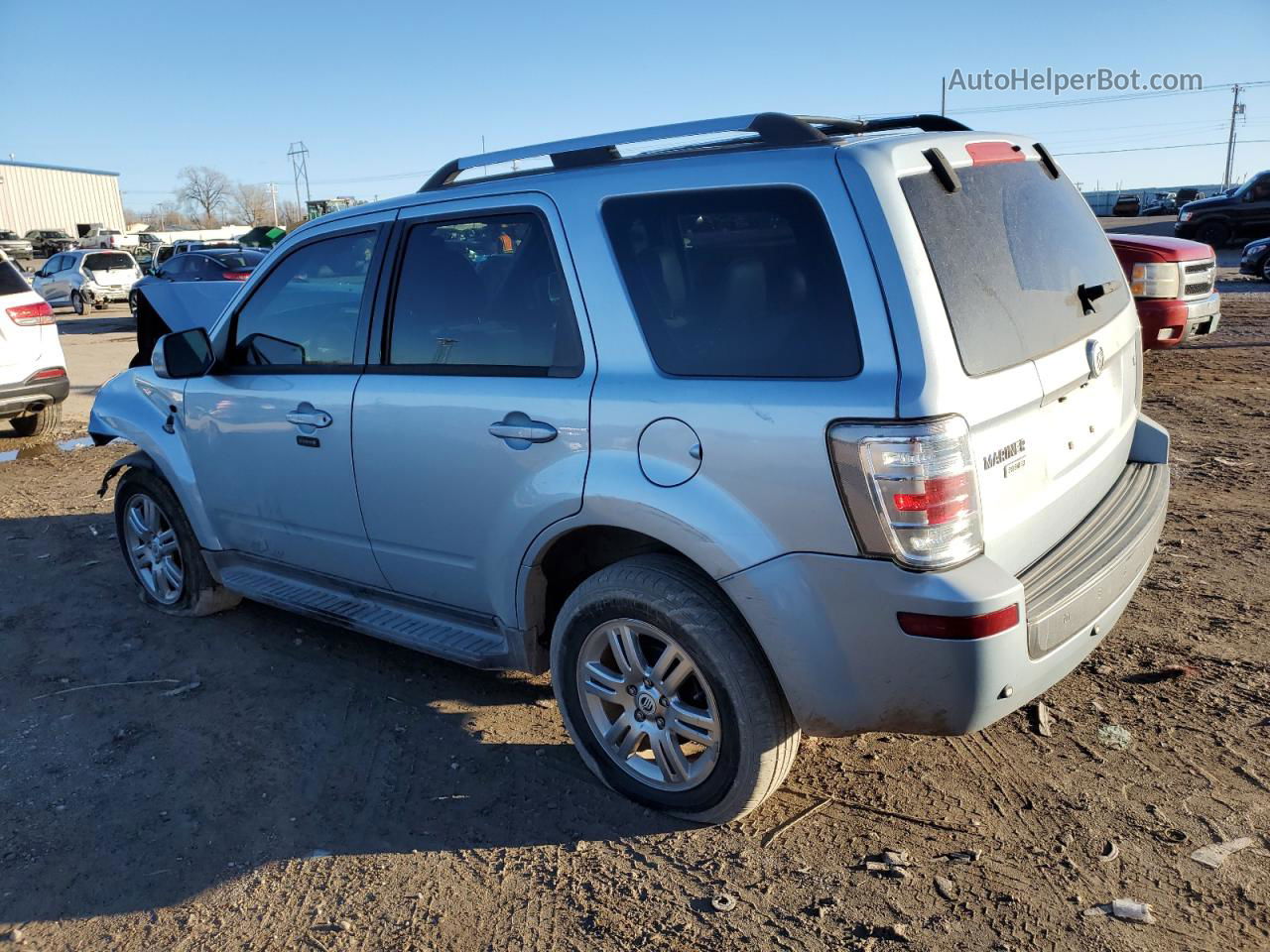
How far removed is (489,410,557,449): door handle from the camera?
3.05 meters

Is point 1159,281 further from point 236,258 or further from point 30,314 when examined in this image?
point 236,258

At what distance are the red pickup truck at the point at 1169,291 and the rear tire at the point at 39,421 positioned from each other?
10074mm

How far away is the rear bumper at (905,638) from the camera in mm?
2416

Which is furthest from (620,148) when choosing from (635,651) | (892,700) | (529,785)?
(529,785)

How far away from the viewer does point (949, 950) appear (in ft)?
8.05

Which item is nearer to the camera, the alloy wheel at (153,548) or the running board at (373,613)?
the running board at (373,613)

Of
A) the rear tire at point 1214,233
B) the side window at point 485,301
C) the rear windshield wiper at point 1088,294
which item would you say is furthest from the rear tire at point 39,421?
the rear tire at point 1214,233

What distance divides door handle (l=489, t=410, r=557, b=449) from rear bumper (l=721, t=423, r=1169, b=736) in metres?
0.77

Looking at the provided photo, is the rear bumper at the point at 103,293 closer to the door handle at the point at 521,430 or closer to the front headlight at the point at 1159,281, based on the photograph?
the front headlight at the point at 1159,281

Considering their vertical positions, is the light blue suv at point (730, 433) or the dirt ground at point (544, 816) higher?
the light blue suv at point (730, 433)

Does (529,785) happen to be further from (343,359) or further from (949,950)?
(343,359)

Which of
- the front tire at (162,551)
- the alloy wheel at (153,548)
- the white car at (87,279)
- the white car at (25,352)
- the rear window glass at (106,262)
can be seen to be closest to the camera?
the front tire at (162,551)

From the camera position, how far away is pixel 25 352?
8.59 meters

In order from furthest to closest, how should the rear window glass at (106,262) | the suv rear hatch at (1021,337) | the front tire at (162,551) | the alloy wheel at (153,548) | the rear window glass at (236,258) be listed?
the rear window glass at (106,262), the rear window glass at (236,258), the alloy wheel at (153,548), the front tire at (162,551), the suv rear hatch at (1021,337)
